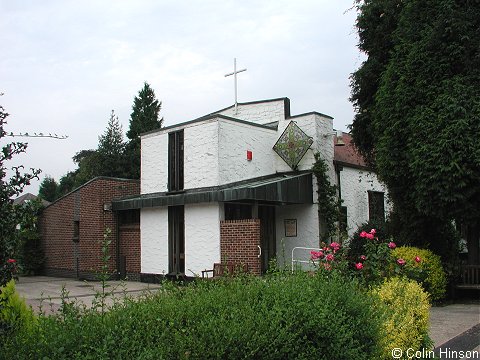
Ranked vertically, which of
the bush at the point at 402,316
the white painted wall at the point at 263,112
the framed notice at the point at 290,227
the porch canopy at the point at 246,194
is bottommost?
the bush at the point at 402,316

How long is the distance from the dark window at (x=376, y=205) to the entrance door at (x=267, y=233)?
473 cm

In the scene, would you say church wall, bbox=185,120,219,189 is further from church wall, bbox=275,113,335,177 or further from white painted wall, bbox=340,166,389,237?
white painted wall, bbox=340,166,389,237

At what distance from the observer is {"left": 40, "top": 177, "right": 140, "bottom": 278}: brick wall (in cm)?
1744

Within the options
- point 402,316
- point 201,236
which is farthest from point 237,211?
point 402,316

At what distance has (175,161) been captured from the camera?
1608 centimetres

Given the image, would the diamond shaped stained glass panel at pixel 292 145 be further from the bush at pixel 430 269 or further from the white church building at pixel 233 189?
the bush at pixel 430 269

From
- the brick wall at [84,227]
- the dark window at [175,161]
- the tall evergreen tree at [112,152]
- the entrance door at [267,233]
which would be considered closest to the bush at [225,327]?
the dark window at [175,161]

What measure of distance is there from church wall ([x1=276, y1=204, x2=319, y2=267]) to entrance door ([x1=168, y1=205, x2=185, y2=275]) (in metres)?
3.23

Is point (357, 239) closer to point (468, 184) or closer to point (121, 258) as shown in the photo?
point (468, 184)

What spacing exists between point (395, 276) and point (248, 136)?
31.6 ft

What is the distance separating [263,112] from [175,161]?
4.23 meters

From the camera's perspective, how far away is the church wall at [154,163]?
649 inches

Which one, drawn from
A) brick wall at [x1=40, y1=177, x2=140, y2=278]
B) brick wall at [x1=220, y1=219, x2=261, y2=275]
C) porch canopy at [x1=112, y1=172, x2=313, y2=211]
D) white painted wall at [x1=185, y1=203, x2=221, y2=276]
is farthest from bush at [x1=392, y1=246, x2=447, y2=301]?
brick wall at [x1=40, y1=177, x2=140, y2=278]

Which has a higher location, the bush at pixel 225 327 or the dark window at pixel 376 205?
the dark window at pixel 376 205
